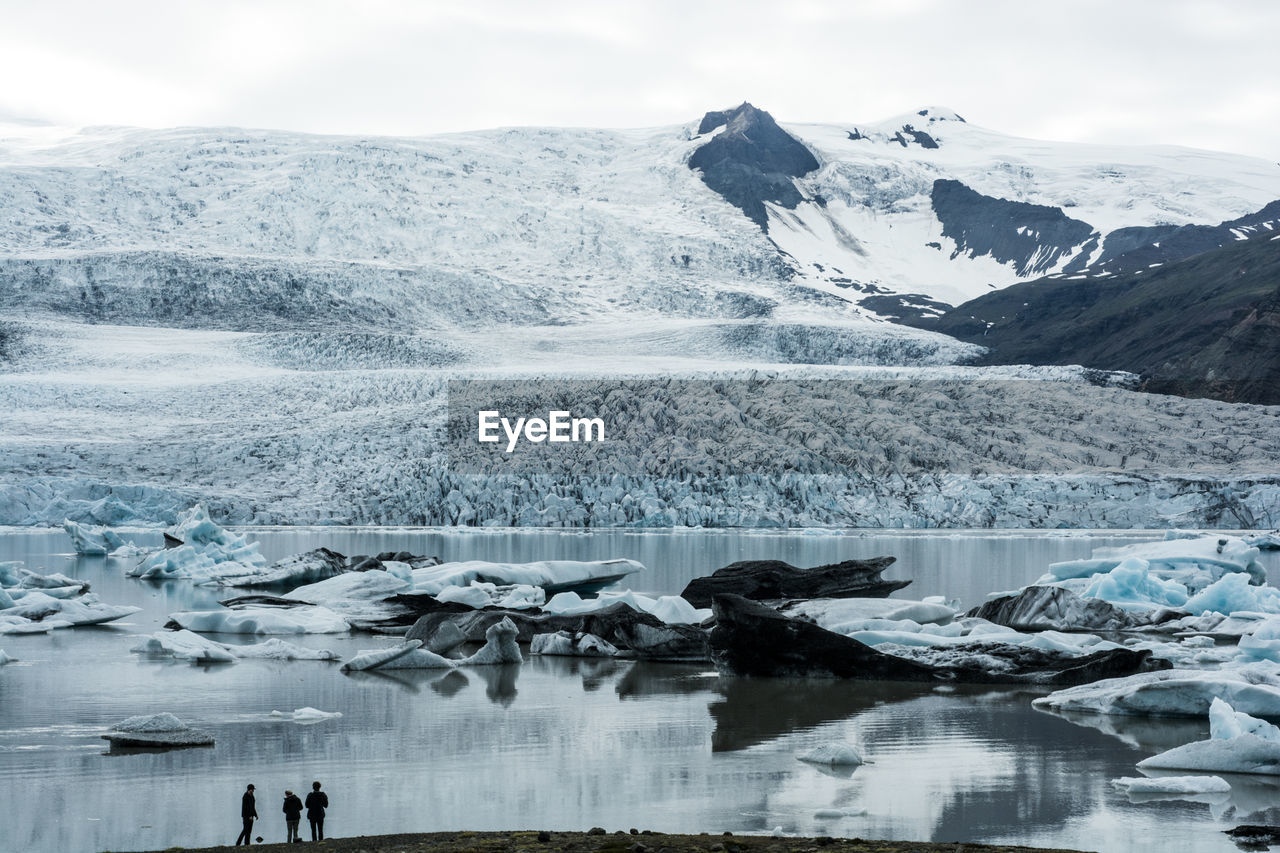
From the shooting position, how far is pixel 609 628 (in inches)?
502

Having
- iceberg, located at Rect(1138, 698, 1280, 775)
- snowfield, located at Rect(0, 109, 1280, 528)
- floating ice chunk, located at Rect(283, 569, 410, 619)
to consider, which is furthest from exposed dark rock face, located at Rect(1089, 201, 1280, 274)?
iceberg, located at Rect(1138, 698, 1280, 775)

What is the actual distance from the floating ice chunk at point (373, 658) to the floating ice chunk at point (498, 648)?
0.66 m

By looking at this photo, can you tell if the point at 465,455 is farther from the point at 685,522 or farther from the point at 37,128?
the point at 37,128

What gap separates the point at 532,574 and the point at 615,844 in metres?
11.4

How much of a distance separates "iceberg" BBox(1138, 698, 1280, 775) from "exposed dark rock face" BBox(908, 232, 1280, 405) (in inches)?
1707

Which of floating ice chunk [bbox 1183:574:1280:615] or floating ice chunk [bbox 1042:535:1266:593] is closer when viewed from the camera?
floating ice chunk [bbox 1183:574:1280:615]

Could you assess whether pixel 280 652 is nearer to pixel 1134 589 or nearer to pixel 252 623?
pixel 252 623

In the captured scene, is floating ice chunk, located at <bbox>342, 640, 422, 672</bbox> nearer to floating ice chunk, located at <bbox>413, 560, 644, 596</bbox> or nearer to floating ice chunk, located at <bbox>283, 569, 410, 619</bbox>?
floating ice chunk, located at <bbox>283, 569, 410, 619</bbox>

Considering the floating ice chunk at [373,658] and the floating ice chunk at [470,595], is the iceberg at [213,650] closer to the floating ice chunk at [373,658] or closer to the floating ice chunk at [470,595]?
the floating ice chunk at [373,658]

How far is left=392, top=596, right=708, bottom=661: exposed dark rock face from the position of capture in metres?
12.4

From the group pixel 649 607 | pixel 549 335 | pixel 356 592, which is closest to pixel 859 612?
pixel 649 607

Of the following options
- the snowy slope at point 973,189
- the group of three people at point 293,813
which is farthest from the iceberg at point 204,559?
the snowy slope at point 973,189

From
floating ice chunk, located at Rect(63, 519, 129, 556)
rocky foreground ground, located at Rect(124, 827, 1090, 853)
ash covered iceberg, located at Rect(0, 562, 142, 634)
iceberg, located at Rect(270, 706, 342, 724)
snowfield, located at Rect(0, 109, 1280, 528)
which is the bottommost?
floating ice chunk, located at Rect(63, 519, 129, 556)

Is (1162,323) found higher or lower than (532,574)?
higher
